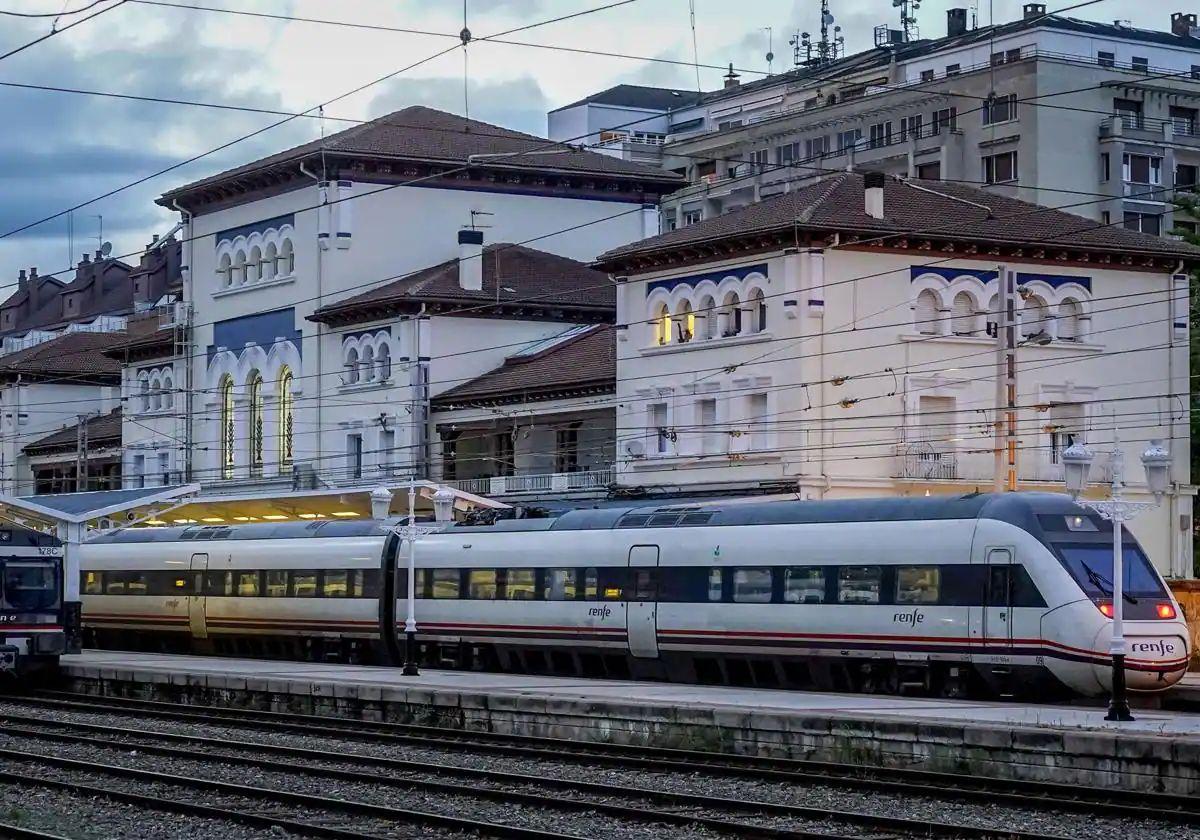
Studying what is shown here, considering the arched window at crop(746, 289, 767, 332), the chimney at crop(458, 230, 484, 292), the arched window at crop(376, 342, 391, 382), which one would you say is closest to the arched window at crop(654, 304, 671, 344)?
the arched window at crop(746, 289, 767, 332)

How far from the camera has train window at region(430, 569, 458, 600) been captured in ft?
134

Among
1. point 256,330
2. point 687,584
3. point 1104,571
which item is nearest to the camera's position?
point 1104,571

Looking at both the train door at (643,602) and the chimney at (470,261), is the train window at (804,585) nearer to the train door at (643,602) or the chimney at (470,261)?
the train door at (643,602)

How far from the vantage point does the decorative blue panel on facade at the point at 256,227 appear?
6859 centimetres

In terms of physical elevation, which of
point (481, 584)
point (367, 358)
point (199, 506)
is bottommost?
point (481, 584)

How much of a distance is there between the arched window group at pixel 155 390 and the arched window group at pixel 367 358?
10.5 m

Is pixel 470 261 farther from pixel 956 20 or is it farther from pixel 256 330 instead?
pixel 956 20

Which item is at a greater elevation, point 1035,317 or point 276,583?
point 1035,317

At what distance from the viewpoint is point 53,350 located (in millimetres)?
89688

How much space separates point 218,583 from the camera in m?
48.4

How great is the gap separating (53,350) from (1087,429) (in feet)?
161

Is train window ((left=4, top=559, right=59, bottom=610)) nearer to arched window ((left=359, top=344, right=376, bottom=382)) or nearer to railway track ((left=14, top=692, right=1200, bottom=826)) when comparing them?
railway track ((left=14, top=692, right=1200, bottom=826))

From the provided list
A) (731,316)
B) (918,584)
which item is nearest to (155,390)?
(731,316)

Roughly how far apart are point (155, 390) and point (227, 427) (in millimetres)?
4692
